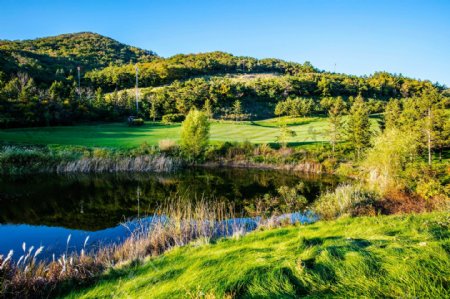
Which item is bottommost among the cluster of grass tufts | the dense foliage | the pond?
the pond

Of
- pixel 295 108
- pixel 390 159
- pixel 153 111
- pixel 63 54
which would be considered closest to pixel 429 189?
pixel 390 159

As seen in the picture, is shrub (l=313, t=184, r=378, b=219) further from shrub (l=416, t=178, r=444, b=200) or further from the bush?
the bush

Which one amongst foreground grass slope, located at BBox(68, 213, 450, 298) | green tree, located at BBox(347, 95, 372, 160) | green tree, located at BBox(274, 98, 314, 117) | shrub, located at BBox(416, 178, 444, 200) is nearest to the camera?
foreground grass slope, located at BBox(68, 213, 450, 298)

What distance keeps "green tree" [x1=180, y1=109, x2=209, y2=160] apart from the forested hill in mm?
47194

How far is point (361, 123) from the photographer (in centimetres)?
3594

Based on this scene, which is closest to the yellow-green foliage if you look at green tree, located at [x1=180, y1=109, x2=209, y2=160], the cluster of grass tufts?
the cluster of grass tufts

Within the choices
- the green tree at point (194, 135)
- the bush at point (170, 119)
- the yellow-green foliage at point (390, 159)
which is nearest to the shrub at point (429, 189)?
the yellow-green foliage at point (390, 159)

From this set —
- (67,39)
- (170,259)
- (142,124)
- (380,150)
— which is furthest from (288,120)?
(67,39)

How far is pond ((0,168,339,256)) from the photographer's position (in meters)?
13.1

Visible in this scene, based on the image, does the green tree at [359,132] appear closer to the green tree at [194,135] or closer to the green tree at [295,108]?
the green tree at [194,135]

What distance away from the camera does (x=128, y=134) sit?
4088 cm

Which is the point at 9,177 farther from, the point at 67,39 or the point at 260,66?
the point at 67,39

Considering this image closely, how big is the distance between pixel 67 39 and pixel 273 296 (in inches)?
5955

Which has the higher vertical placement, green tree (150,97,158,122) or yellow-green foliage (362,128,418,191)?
green tree (150,97,158,122)
